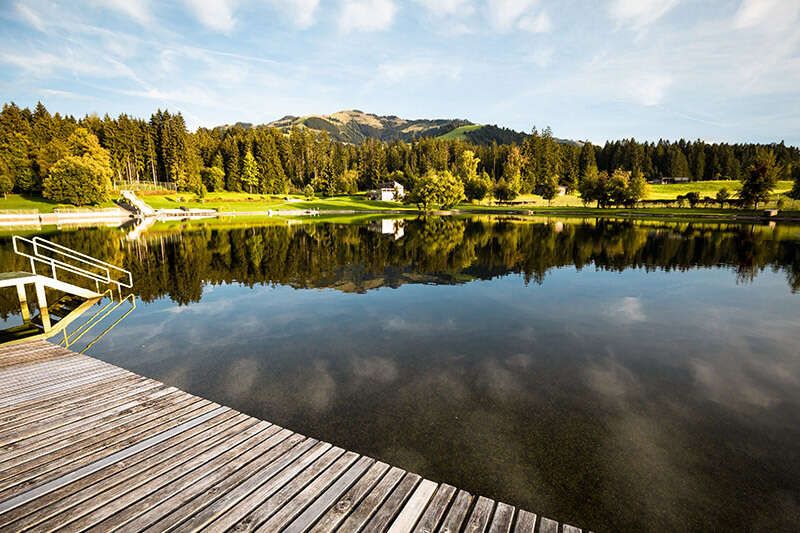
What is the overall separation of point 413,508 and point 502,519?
1298 mm

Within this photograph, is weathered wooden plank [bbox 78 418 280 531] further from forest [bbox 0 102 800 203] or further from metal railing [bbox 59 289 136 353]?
forest [bbox 0 102 800 203]

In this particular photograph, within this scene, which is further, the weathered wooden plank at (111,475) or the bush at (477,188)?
the bush at (477,188)

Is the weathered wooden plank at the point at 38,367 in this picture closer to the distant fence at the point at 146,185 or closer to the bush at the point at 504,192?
the bush at the point at 504,192

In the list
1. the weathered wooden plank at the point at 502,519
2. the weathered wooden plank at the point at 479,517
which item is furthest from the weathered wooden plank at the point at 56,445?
the weathered wooden plank at the point at 502,519

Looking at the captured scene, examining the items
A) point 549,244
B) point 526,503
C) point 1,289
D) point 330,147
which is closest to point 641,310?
point 526,503

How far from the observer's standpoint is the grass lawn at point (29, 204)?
281ft

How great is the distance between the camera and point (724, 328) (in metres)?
17.2

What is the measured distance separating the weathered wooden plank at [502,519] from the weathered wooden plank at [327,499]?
2.25 metres

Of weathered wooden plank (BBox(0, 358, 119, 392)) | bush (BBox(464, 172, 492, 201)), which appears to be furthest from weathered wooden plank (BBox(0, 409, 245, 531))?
bush (BBox(464, 172, 492, 201))

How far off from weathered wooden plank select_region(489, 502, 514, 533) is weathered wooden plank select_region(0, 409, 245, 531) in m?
5.47

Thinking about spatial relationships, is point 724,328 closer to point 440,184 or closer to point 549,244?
point 549,244

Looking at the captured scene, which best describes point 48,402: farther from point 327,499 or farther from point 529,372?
point 529,372

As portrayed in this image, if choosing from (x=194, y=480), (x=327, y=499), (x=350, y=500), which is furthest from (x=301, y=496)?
(x=194, y=480)

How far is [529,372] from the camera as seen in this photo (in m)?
12.7
